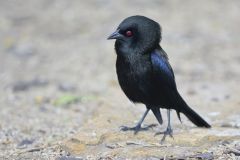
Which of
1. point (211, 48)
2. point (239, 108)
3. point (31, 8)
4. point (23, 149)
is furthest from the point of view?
point (31, 8)

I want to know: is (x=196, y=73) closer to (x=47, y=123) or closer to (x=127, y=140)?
(x=47, y=123)

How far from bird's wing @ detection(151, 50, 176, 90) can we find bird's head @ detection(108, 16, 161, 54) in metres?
0.10

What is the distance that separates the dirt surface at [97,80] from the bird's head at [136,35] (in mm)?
881

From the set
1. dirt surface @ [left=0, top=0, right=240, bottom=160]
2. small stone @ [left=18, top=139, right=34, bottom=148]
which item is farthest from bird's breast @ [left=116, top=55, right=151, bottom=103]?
small stone @ [left=18, top=139, right=34, bottom=148]

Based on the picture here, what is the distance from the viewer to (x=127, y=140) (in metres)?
6.43

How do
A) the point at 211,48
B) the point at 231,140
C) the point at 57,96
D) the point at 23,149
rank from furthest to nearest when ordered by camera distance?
1. the point at 211,48
2. the point at 57,96
3. the point at 23,149
4. the point at 231,140

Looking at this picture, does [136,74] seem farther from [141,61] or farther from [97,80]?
[97,80]

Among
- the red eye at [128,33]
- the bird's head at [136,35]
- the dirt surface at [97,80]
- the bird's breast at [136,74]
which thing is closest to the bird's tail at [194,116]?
the dirt surface at [97,80]

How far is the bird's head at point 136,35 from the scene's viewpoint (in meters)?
6.29

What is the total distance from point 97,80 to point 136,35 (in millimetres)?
3703

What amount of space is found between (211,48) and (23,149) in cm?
513

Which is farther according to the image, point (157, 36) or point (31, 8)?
point (31, 8)

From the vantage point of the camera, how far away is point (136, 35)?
20.8 feet

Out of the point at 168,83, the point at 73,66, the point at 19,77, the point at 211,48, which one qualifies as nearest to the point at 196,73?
the point at 211,48
